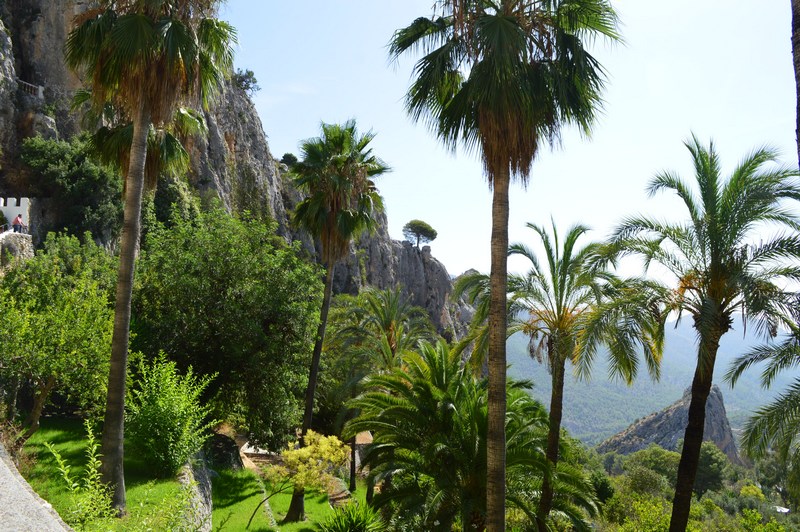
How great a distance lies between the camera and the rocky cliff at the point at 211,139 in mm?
37312

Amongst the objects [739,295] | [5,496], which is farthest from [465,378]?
[5,496]

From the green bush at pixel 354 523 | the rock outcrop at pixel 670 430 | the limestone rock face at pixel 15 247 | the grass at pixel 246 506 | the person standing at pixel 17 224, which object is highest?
the person standing at pixel 17 224

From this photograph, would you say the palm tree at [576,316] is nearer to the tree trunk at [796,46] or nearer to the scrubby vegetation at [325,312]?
the scrubby vegetation at [325,312]

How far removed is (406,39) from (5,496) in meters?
9.01

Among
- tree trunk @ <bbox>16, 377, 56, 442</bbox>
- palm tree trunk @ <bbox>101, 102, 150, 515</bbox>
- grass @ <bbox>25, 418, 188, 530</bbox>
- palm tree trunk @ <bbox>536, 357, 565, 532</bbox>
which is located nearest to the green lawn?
grass @ <bbox>25, 418, 188, 530</bbox>

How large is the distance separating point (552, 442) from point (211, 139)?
45438mm

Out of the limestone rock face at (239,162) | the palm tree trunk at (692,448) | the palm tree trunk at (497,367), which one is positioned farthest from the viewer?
the limestone rock face at (239,162)

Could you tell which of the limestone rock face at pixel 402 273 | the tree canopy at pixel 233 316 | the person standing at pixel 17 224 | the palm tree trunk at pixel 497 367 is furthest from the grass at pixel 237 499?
the limestone rock face at pixel 402 273

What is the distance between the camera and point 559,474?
550 inches

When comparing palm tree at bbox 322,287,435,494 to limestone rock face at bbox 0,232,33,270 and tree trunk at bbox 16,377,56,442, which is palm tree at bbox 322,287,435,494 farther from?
limestone rock face at bbox 0,232,33,270

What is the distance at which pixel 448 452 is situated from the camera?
45.6ft

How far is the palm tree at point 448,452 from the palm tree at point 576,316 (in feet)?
2.14

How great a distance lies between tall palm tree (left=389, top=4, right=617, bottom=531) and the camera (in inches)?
366

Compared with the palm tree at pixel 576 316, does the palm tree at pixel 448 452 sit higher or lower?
lower
